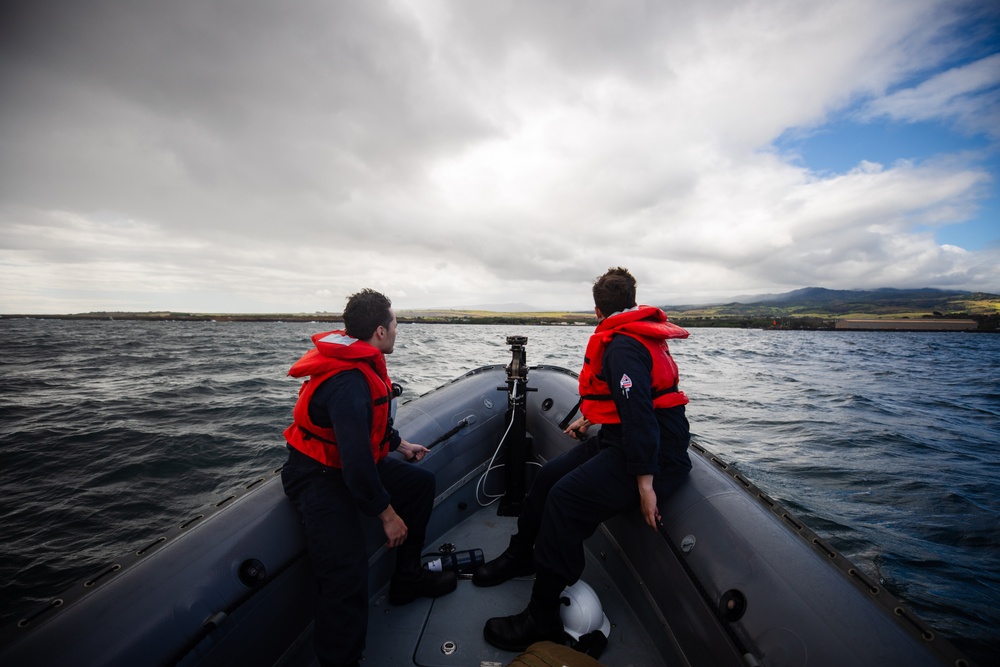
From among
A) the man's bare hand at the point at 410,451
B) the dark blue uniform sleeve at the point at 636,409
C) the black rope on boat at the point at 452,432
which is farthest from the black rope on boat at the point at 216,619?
the dark blue uniform sleeve at the point at 636,409

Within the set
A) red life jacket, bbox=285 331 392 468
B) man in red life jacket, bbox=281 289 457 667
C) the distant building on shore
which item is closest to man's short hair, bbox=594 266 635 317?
man in red life jacket, bbox=281 289 457 667

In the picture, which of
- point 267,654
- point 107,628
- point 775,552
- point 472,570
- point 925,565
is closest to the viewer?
point 107,628

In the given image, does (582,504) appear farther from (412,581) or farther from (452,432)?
(452,432)

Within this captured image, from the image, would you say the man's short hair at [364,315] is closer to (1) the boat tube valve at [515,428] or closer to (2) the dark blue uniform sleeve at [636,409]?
(1) the boat tube valve at [515,428]

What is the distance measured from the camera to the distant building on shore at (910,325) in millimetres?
80625

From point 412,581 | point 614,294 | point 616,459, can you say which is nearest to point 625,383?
point 616,459

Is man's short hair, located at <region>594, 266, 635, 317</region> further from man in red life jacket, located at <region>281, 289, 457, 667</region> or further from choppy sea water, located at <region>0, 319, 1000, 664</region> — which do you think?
choppy sea water, located at <region>0, 319, 1000, 664</region>

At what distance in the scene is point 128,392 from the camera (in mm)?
10539

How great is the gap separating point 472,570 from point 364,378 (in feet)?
5.66

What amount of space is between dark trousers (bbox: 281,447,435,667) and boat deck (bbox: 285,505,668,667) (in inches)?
12.8

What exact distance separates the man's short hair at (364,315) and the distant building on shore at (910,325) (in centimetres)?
10493

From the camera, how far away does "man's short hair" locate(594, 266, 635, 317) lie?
7.66 feet

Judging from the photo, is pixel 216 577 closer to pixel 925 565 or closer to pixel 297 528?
pixel 297 528

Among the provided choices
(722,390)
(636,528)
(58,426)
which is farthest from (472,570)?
(722,390)
